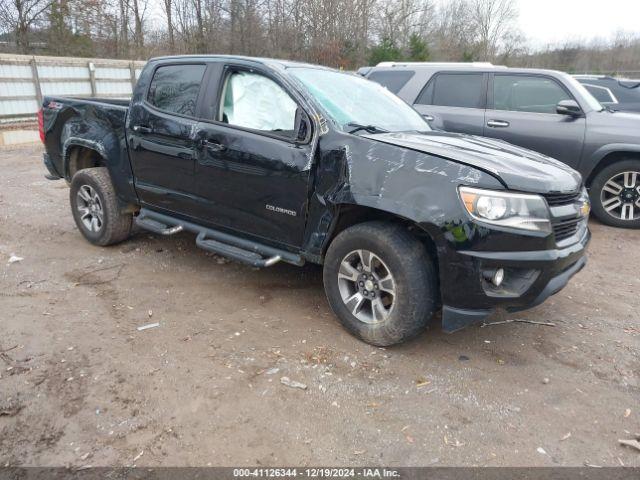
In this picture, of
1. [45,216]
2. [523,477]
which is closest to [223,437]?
[523,477]

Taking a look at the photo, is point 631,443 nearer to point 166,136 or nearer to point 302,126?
point 302,126

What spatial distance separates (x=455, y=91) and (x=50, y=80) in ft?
44.6

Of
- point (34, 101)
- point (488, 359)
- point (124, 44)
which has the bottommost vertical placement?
point (488, 359)

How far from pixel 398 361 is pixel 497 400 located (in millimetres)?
647

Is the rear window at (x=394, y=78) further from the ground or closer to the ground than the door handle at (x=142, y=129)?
further from the ground

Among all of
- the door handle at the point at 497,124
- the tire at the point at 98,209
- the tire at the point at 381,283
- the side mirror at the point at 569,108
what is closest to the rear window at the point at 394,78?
the door handle at the point at 497,124

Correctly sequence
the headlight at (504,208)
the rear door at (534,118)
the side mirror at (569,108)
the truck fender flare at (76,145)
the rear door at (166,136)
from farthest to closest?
the rear door at (534,118) → the side mirror at (569,108) → the truck fender flare at (76,145) → the rear door at (166,136) → the headlight at (504,208)

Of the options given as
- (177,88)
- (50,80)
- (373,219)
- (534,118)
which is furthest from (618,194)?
(50,80)

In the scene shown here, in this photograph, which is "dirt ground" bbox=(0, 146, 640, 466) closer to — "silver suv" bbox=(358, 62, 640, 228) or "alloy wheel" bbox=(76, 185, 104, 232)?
"alloy wheel" bbox=(76, 185, 104, 232)

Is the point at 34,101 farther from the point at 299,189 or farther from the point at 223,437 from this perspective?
the point at 223,437

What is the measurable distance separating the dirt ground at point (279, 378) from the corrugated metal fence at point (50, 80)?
12.1 meters

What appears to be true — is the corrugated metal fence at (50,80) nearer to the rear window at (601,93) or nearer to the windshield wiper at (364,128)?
the rear window at (601,93)

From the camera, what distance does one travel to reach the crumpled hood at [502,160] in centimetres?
298

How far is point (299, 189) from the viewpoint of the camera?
3.51 meters
